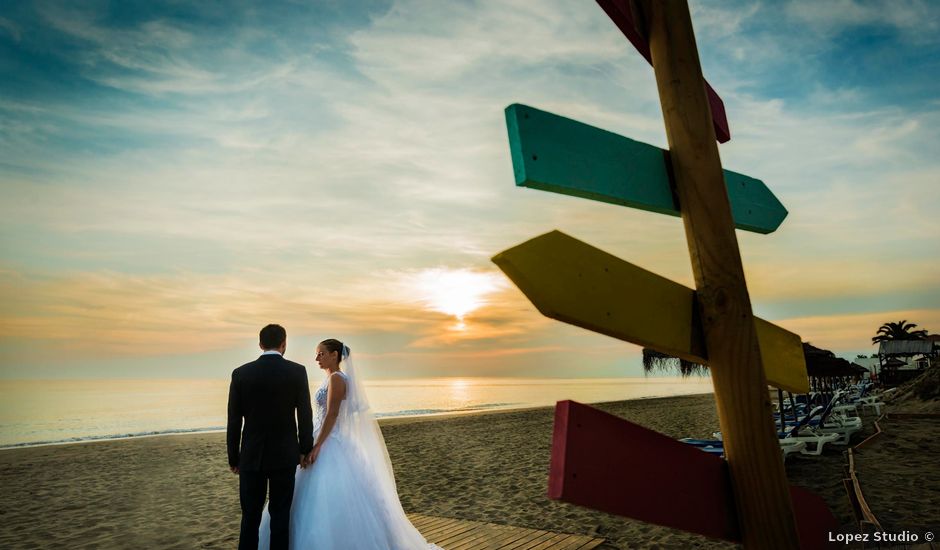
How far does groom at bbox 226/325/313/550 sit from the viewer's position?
3.64 metres

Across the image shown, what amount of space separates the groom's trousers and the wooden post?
343cm

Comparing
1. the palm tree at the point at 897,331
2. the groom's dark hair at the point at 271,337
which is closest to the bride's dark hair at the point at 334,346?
the groom's dark hair at the point at 271,337

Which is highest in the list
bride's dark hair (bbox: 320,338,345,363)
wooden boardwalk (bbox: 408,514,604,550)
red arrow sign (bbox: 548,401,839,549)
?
bride's dark hair (bbox: 320,338,345,363)

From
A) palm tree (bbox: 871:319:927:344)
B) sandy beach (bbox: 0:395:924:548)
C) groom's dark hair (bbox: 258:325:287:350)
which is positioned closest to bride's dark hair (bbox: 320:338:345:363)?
groom's dark hair (bbox: 258:325:287:350)

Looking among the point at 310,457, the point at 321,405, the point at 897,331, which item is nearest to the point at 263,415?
the point at 310,457

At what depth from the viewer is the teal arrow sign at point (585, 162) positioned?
101cm

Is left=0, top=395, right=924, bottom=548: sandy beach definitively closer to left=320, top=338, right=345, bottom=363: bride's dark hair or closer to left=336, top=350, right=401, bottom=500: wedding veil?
left=336, top=350, right=401, bottom=500: wedding veil

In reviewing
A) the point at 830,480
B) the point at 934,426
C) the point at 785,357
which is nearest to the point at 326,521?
the point at 785,357

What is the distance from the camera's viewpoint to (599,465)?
0.93m

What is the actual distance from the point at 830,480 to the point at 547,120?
8.29 m

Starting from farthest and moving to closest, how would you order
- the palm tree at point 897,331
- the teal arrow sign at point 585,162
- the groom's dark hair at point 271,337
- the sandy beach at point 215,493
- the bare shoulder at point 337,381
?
the palm tree at point 897,331, the sandy beach at point 215,493, the bare shoulder at point 337,381, the groom's dark hair at point 271,337, the teal arrow sign at point 585,162

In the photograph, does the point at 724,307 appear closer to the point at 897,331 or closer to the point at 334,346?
the point at 334,346

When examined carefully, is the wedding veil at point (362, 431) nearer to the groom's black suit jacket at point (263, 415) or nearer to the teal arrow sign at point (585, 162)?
the groom's black suit jacket at point (263, 415)

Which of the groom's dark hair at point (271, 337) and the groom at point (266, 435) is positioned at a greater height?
the groom's dark hair at point (271, 337)
